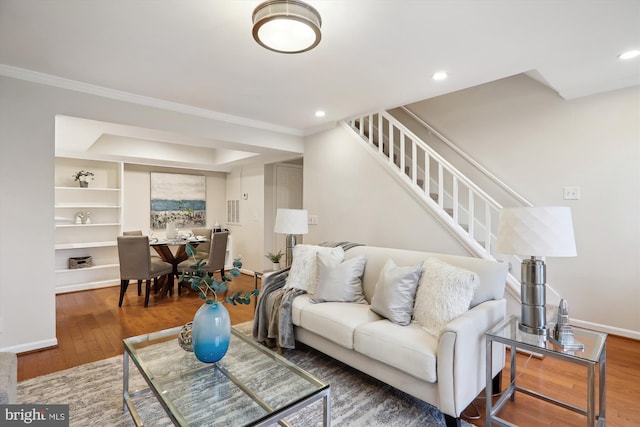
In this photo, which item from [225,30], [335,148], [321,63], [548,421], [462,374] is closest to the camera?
[462,374]

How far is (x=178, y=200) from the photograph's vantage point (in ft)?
19.8

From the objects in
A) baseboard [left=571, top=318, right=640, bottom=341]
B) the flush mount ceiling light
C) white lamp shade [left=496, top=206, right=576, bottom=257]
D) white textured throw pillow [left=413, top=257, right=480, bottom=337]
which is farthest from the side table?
the flush mount ceiling light

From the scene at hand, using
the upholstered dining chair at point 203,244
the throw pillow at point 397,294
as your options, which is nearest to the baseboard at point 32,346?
the upholstered dining chair at point 203,244

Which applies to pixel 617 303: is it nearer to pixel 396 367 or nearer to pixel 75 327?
pixel 396 367

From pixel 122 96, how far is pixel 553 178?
4593 millimetres

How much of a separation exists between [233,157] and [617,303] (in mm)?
5652

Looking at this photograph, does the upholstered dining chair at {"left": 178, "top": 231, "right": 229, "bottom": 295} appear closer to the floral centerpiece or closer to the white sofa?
the floral centerpiece

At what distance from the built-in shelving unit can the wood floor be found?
1.77 feet

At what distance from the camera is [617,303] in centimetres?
302

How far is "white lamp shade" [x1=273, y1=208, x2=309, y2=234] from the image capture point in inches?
132

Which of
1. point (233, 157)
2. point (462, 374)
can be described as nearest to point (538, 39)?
point (462, 374)

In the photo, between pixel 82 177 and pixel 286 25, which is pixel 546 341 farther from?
pixel 82 177

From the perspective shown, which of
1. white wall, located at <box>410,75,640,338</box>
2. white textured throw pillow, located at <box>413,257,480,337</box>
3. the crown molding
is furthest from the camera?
white wall, located at <box>410,75,640,338</box>

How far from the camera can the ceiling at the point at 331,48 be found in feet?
6.00
